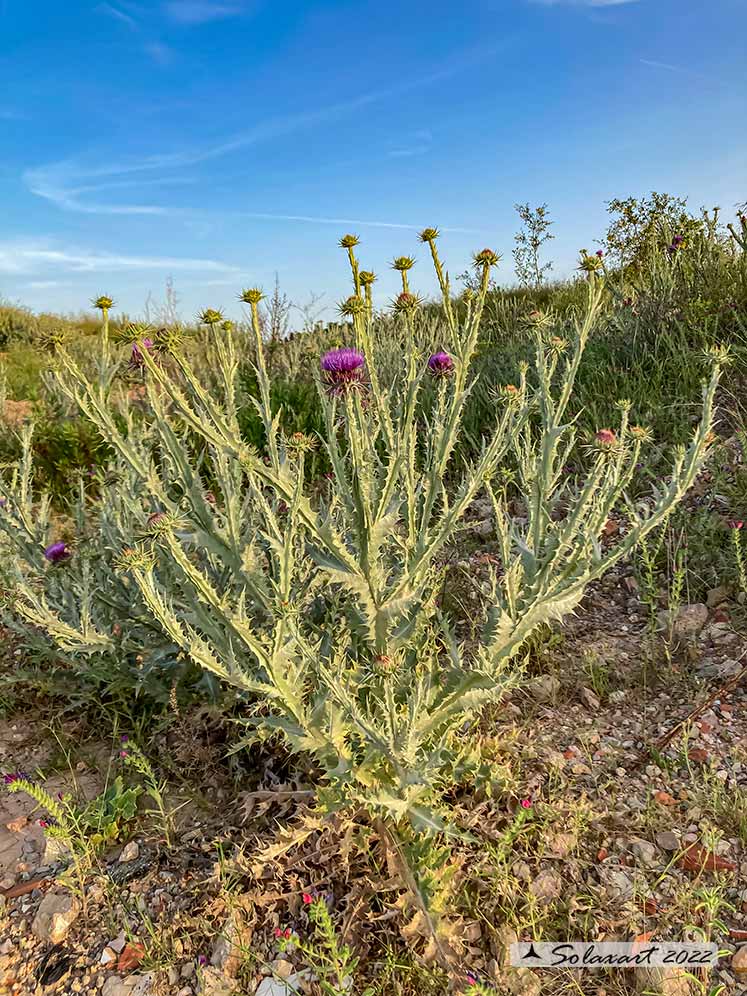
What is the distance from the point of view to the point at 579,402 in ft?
15.7

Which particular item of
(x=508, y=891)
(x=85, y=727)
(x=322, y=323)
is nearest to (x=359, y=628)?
(x=508, y=891)

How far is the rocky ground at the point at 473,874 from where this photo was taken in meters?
1.88

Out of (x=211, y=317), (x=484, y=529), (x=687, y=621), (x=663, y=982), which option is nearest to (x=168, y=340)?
(x=211, y=317)

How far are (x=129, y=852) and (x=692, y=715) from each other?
6.91 feet

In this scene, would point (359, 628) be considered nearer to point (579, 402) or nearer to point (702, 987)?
point (702, 987)

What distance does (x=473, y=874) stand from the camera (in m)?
2.03

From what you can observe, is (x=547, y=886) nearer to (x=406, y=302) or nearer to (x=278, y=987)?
(x=278, y=987)

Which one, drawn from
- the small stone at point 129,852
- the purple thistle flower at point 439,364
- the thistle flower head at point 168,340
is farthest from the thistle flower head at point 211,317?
the small stone at point 129,852

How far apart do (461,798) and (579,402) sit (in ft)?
10.6

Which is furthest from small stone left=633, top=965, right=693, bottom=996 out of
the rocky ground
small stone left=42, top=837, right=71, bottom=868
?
small stone left=42, top=837, right=71, bottom=868

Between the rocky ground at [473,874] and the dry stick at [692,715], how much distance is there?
0.04 feet

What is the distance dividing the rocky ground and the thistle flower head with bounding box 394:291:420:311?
1.54 meters

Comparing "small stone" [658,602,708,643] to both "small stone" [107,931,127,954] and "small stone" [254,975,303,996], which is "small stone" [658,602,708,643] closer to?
"small stone" [254,975,303,996]

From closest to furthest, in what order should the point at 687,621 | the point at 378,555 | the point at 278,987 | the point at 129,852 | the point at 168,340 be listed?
the point at 168,340, the point at 278,987, the point at 378,555, the point at 129,852, the point at 687,621
